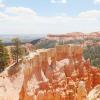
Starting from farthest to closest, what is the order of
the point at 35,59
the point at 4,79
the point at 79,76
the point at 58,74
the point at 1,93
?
1. the point at 79,76
2. the point at 58,74
3. the point at 35,59
4. the point at 4,79
5. the point at 1,93

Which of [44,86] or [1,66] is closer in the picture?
[44,86]

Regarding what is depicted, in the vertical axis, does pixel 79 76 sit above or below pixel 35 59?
below

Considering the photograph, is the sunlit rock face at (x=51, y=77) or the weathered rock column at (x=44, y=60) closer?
the sunlit rock face at (x=51, y=77)

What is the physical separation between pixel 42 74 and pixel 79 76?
392 inches

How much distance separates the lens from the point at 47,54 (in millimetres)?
53656

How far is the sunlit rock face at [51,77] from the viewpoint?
40156 mm

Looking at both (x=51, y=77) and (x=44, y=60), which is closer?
(x=51, y=77)

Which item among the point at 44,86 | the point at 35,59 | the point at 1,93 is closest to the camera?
the point at 1,93

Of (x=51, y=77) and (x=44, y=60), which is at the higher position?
(x=44, y=60)

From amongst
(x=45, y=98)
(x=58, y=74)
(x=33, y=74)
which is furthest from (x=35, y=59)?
(x=45, y=98)

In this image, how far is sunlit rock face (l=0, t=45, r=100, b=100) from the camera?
40156 millimetres

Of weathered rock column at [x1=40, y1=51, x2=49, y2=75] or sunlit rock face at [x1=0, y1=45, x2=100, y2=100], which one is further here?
weathered rock column at [x1=40, y1=51, x2=49, y2=75]

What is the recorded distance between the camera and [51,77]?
5094cm

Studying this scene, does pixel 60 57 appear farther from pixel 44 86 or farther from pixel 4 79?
pixel 4 79
